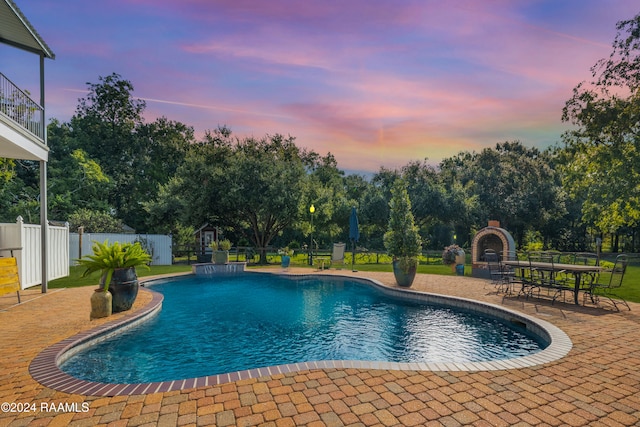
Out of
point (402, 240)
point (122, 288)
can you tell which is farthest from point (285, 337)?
point (402, 240)

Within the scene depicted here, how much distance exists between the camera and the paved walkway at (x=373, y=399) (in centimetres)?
296

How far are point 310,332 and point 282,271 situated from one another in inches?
320

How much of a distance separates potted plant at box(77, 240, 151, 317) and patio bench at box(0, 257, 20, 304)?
5.19 feet

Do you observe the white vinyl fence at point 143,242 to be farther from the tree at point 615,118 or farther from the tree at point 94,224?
the tree at point 615,118

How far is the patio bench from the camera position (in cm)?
701

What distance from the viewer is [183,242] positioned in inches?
962

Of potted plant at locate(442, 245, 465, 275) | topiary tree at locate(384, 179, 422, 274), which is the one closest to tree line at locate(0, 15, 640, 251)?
potted plant at locate(442, 245, 465, 275)

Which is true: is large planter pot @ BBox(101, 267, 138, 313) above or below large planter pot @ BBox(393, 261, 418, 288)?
above

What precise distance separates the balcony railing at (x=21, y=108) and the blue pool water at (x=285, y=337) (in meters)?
6.24

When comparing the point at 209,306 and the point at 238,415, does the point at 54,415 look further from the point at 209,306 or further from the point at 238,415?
the point at 209,306

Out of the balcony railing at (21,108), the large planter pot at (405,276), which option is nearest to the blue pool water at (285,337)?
the large planter pot at (405,276)

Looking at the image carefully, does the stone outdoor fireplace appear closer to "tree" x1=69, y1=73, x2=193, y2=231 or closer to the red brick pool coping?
the red brick pool coping

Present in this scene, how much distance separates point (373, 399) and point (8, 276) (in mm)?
8501

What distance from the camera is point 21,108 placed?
8.72m
